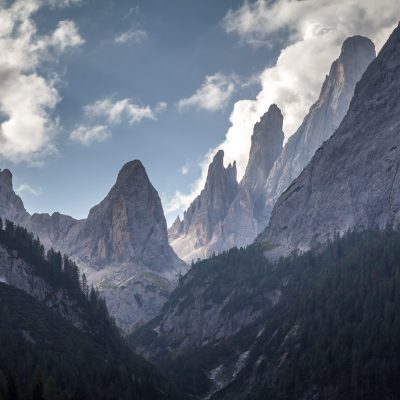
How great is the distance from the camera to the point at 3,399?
12406cm

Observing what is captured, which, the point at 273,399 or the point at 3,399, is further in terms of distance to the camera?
the point at 273,399

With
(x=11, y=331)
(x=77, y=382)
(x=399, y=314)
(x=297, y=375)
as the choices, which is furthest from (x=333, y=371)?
(x=11, y=331)

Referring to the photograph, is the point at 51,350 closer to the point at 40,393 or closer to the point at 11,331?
the point at 11,331

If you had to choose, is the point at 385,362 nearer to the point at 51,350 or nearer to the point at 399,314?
the point at 399,314

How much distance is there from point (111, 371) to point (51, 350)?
66.4 feet

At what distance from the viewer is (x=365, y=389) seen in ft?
A: 557

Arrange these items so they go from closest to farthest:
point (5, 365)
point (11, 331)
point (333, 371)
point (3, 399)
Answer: point (3, 399) < point (5, 365) < point (333, 371) < point (11, 331)

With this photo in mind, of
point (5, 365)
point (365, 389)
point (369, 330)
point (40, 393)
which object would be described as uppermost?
point (5, 365)

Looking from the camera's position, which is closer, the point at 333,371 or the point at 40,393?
the point at 40,393

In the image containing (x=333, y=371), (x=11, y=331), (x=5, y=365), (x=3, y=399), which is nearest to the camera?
(x=3, y=399)

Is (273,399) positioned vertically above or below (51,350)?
below

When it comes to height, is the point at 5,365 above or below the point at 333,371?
above

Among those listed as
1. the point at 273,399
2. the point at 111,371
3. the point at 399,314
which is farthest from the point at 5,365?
the point at 399,314

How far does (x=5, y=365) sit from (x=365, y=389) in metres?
98.7
